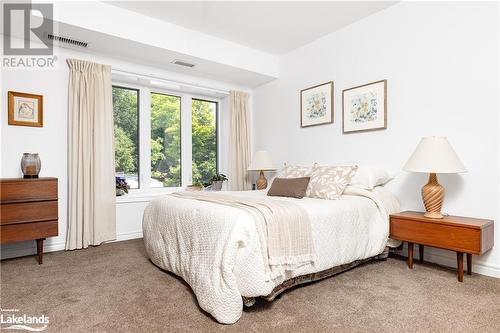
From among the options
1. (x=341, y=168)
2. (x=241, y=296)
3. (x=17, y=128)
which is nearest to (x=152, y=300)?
(x=241, y=296)

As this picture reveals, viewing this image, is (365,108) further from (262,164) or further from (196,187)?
(196,187)

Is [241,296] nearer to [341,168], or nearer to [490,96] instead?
[341,168]

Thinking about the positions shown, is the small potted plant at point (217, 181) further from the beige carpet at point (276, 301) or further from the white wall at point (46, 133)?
the beige carpet at point (276, 301)

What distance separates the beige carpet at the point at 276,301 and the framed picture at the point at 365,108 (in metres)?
1.54

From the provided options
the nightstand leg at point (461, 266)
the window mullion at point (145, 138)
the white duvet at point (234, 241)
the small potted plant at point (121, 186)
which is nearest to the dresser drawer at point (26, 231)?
the white duvet at point (234, 241)

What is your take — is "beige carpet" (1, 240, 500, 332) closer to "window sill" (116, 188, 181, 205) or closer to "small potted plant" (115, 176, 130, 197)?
"window sill" (116, 188, 181, 205)

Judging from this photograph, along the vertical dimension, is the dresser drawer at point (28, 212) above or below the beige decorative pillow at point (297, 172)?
below

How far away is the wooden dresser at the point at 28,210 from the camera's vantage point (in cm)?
272

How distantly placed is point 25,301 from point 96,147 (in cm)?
190

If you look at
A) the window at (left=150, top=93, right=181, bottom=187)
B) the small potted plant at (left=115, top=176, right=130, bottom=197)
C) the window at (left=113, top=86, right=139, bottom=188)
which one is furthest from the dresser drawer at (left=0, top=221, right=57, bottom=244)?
the window at (left=150, top=93, right=181, bottom=187)

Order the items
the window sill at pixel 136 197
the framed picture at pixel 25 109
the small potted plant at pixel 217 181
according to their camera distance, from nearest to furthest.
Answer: the framed picture at pixel 25 109, the window sill at pixel 136 197, the small potted plant at pixel 217 181

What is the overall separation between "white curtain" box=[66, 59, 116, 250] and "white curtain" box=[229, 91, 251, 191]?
1804 mm

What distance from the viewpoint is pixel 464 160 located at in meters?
2.67

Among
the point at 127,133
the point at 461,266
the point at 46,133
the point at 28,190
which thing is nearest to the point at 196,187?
the point at 127,133
